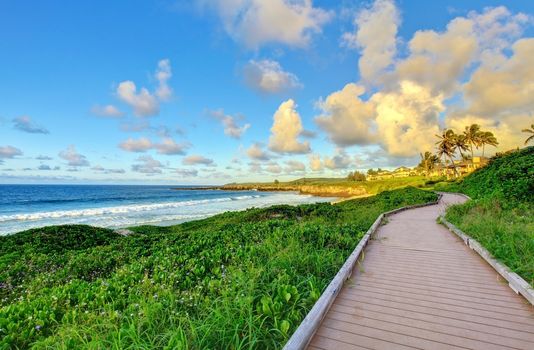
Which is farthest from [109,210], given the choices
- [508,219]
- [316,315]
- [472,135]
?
[472,135]

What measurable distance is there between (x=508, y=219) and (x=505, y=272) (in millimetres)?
5491

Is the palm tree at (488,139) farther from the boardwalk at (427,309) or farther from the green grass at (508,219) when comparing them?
the boardwalk at (427,309)

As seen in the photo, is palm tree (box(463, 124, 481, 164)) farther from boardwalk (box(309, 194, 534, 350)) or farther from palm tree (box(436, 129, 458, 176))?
boardwalk (box(309, 194, 534, 350))

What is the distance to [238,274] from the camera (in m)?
4.71

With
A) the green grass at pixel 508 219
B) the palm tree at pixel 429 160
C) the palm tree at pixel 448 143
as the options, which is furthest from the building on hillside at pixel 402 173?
the green grass at pixel 508 219

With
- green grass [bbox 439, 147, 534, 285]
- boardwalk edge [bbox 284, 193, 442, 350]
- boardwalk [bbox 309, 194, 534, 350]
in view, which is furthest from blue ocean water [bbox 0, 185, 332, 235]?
boardwalk [bbox 309, 194, 534, 350]

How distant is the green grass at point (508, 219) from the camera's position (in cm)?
527

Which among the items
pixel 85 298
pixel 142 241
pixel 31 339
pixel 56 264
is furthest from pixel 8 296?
pixel 142 241

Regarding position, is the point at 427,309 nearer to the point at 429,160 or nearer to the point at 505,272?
the point at 505,272

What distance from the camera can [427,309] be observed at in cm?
379

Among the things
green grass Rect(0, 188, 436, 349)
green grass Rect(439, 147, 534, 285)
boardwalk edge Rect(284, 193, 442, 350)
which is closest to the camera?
boardwalk edge Rect(284, 193, 442, 350)

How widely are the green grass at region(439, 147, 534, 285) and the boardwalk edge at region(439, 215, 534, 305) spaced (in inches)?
4.1

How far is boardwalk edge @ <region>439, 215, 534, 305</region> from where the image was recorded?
392 cm

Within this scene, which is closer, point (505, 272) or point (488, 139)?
point (505, 272)
